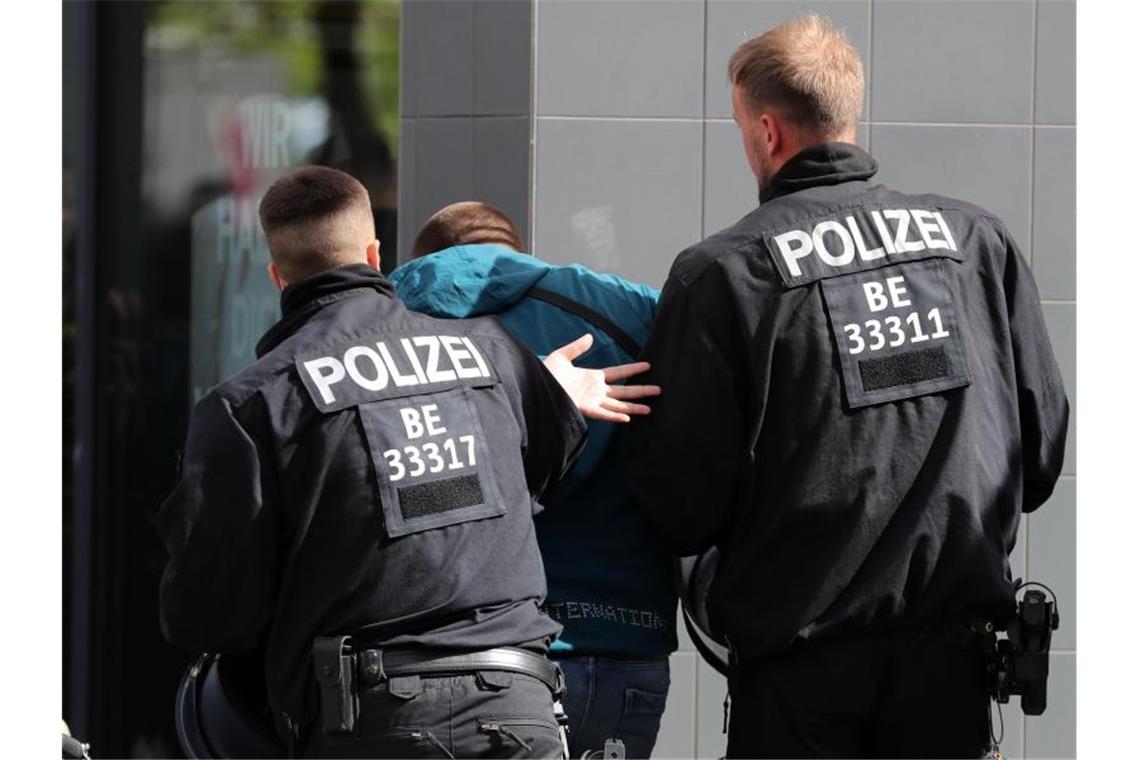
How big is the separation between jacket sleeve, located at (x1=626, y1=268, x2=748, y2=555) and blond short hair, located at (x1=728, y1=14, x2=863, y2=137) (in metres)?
0.38

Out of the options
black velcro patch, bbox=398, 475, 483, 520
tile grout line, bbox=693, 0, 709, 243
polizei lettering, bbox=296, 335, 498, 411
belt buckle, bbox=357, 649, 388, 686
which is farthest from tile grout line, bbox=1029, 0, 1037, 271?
belt buckle, bbox=357, 649, 388, 686

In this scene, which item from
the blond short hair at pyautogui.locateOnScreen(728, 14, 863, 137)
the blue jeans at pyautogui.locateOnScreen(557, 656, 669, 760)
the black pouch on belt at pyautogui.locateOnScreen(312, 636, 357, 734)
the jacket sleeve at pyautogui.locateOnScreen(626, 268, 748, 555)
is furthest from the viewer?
the blue jeans at pyautogui.locateOnScreen(557, 656, 669, 760)

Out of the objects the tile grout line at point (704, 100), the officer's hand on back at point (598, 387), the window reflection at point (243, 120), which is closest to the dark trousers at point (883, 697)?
the officer's hand on back at point (598, 387)

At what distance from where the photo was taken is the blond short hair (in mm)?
3115

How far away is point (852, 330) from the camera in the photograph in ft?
9.84

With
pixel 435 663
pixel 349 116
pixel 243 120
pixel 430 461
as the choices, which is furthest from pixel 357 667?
pixel 243 120

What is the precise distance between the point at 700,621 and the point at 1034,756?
6.19 ft

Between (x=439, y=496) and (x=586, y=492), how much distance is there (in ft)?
1.39

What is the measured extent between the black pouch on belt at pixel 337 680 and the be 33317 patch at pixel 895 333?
3.37 feet

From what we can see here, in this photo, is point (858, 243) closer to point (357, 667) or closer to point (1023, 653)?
point (1023, 653)

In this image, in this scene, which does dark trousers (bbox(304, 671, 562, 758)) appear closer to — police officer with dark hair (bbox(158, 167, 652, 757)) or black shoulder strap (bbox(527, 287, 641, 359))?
police officer with dark hair (bbox(158, 167, 652, 757))

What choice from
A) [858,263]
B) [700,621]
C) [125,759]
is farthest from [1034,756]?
[125,759]

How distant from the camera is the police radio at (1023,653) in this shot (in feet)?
9.77

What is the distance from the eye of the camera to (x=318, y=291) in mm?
3152
